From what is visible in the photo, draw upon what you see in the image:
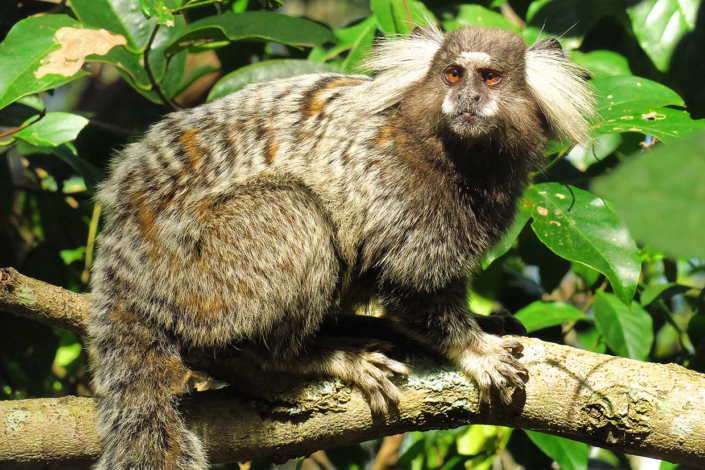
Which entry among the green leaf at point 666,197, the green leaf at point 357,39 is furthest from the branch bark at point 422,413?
the green leaf at point 666,197

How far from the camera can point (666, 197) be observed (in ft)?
0.97

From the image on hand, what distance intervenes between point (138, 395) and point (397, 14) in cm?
208

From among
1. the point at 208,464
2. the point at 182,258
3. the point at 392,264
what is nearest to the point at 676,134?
the point at 392,264

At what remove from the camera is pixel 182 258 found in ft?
7.49

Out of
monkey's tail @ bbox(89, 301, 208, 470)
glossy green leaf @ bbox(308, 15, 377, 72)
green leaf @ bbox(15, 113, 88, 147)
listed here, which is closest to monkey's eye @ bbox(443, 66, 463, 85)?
glossy green leaf @ bbox(308, 15, 377, 72)

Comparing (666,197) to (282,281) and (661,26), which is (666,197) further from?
(661,26)

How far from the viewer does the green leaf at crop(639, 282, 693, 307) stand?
3.04 m

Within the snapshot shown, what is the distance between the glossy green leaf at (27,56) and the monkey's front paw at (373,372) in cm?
151

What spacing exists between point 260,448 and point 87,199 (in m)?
1.85

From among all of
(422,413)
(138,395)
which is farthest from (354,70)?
(138,395)

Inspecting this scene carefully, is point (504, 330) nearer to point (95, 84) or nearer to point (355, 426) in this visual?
point (355, 426)

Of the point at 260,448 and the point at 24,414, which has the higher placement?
the point at 24,414

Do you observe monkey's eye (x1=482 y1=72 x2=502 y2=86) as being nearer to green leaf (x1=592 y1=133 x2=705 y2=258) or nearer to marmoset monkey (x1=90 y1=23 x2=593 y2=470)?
marmoset monkey (x1=90 y1=23 x2=593 y2=470)

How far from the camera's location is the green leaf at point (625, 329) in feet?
9.34
